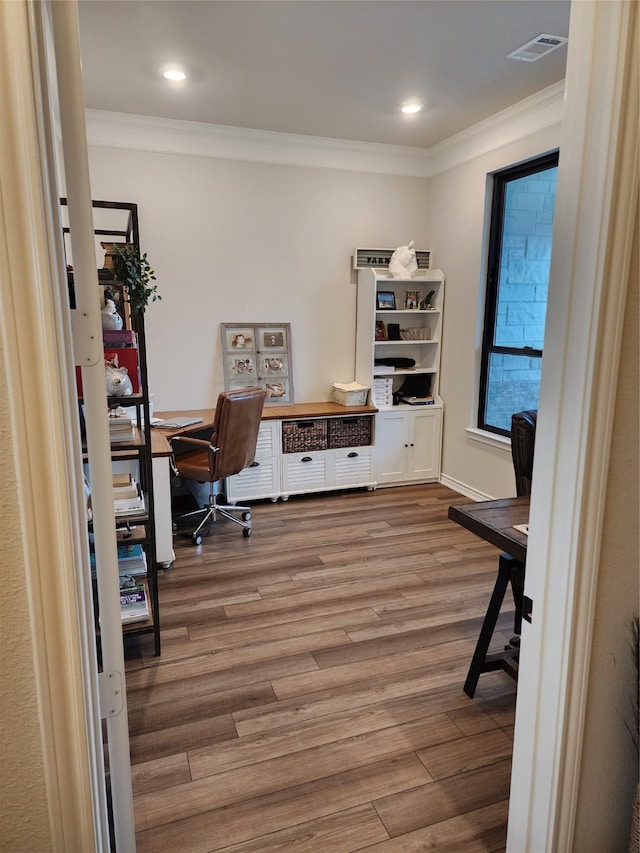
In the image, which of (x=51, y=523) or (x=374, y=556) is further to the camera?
(x=374, y=556)

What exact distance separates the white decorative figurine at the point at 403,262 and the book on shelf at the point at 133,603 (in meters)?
3.38

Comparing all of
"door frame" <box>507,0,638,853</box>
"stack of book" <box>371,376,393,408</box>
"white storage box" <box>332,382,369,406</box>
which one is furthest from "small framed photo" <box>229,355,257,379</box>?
"door frame" <box>507,0,638,853</box>

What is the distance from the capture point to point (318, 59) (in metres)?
3.12

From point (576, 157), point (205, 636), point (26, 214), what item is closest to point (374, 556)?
point (205, 636)

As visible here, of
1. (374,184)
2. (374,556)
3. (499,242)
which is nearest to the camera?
(374,556)

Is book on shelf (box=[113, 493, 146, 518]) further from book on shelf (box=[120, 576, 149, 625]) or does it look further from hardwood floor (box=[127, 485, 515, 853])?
hardwood floor (box=[127, 485, 515, 853])

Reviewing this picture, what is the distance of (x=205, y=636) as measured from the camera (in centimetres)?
274

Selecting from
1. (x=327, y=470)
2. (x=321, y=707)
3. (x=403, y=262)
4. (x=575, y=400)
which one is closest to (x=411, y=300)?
(x=403, y=262)

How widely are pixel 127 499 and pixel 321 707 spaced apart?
3.77ft

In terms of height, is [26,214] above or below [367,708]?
above

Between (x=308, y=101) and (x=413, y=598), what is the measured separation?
3.20 metres

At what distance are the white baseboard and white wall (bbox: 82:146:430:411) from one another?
1.27 meters

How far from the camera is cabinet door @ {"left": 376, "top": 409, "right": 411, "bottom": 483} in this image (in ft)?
16.0

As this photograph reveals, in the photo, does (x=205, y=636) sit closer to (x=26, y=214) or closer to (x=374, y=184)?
(x=26, y=214)
